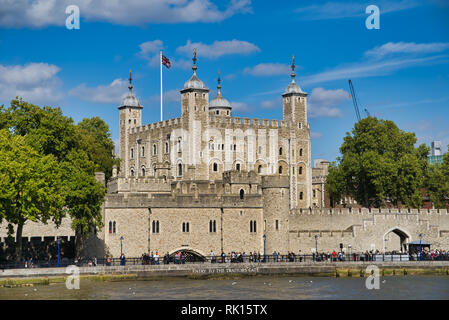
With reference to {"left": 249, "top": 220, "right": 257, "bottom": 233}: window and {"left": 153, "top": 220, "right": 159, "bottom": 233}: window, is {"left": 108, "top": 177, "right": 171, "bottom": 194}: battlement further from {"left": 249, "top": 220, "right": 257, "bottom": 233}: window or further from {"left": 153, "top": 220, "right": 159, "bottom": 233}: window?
{"left": 249, "top": 220, "right": 257, "bottom": 233}: window

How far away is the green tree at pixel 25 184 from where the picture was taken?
188 ft

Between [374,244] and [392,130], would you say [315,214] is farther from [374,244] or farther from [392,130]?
[392,130]

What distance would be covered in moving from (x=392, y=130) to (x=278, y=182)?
25.0 metres

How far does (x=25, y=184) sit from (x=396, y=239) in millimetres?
35130

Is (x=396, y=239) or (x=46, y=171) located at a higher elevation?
(x=46, y=171)

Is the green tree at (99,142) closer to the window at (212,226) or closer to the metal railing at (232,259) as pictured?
the window at (212,226)

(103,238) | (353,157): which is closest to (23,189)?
(103,238)

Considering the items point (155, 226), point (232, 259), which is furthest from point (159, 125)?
point (232, 259)

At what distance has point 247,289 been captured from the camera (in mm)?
56344

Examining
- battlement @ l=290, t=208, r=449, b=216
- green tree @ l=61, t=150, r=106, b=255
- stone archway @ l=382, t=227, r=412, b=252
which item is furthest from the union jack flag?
stone archway @ l=382, t=227, r=412, b=252

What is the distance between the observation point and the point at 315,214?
78.1 meters

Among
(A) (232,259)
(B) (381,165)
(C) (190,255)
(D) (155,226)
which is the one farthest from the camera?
(B) (381,165)

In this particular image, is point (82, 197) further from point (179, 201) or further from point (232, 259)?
point (232, 259)

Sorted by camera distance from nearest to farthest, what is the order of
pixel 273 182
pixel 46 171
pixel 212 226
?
pixel 46 171 → pixel 212 226 → pixel 273 182
